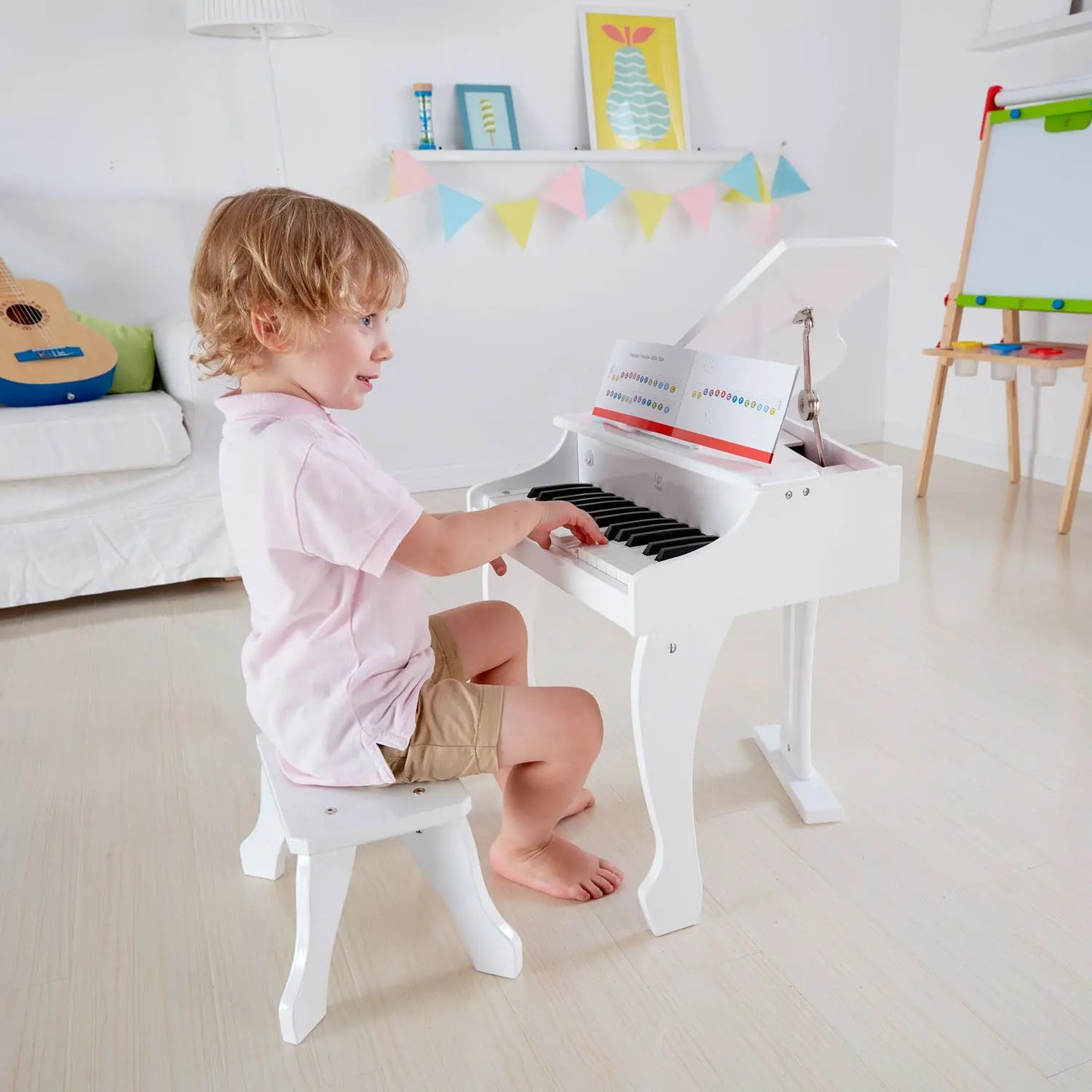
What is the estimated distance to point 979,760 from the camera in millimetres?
1819

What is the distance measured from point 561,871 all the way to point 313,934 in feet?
1.33

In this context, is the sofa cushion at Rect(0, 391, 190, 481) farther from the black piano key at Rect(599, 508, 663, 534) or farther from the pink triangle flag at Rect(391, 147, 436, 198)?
the black piano key at Rect(599, 508, 663, 534)

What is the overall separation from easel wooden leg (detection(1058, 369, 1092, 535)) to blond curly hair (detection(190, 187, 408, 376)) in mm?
2344

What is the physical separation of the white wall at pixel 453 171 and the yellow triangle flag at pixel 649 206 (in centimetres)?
4

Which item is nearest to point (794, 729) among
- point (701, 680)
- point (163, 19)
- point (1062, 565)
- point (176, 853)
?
point (701, 680)

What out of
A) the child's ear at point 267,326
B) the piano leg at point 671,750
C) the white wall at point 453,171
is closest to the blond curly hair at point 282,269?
the child's ear at point 267,326

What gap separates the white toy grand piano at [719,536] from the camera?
1316mm

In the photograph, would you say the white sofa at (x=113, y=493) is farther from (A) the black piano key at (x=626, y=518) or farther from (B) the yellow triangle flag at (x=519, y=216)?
(A) the black piano key at (x=626, y=518)

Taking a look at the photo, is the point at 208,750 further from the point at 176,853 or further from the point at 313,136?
the point at 313,136

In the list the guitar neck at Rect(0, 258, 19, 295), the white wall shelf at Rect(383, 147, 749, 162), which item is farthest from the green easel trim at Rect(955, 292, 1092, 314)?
the guitar neck at Rect(0, 258, 19, 295)

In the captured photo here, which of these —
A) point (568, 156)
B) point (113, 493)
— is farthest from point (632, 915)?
point (568, 156)

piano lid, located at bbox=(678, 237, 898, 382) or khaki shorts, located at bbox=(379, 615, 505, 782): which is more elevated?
piano lid, located at bbox=(678, 237, 898, 382)

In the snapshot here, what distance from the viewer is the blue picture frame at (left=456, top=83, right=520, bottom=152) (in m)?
3.54

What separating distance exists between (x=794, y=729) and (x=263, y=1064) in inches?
36.9
